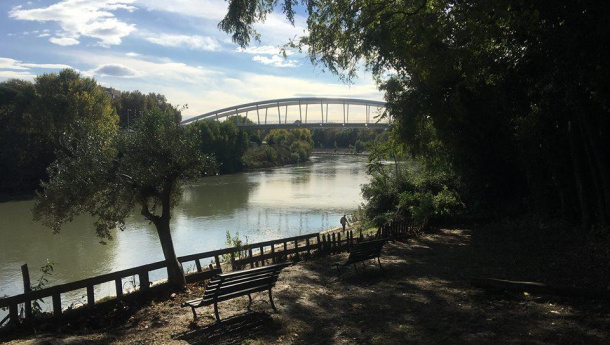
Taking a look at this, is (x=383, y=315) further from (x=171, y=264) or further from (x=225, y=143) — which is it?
(x=225, y=143)

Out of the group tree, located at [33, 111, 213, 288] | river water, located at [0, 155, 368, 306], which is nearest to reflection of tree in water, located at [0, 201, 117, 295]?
river water, located at [0, 155, 368, 306]

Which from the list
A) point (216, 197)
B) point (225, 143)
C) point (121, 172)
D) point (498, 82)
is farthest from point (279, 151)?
point (121, 172)

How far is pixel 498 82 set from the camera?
32.1 feet

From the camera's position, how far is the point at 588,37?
572 centimetres

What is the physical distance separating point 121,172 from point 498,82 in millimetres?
7572

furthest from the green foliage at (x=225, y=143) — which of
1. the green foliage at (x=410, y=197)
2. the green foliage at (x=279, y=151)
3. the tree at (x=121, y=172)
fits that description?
the tree at (x=121, y=172)

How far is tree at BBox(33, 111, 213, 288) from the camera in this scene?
687 centimetres

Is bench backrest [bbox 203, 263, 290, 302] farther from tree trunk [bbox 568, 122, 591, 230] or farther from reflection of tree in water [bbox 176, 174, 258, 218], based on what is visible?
reflection of tree in water [bbox 176, 174, 258, 218]

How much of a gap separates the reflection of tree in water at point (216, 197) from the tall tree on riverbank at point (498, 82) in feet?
36.7

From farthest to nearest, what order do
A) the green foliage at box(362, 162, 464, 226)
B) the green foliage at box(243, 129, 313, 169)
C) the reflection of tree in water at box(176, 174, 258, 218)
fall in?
the green foliage at box(243, 129, 313, 169)
the reflection of tree in water at box(176, 174, 258, 218)
the green foliage at box(362, 162, 464, 226)

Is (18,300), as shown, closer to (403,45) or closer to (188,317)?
(188,317)

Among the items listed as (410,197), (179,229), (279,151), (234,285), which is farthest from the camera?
(279,151)

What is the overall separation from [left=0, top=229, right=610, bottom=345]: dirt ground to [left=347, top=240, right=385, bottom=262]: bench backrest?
311 mm

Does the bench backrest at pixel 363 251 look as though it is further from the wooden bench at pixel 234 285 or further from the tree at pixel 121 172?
the tree at pixel 121 172
